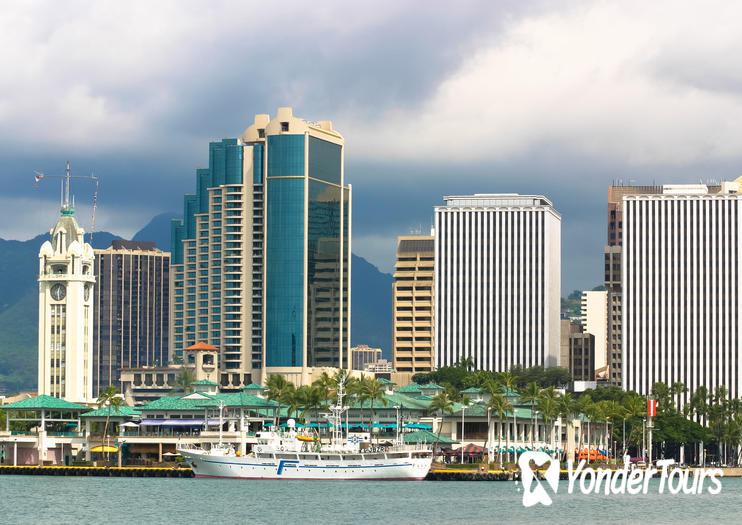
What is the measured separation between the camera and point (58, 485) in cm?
18825

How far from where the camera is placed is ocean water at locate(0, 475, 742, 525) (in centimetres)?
14388

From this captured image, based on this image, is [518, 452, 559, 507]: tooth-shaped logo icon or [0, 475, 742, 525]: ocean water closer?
[518, 452, 559, 507]: tooth-shaped logo icon

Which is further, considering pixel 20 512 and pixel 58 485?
pixel 58 485

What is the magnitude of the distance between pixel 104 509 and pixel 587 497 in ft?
203

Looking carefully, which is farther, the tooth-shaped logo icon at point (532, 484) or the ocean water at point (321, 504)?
the ocean water at point (321, 504)

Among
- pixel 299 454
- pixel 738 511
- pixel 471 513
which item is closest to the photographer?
pixel 471 513

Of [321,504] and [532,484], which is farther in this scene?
[532,484]

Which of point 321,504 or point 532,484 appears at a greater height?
point 321,504

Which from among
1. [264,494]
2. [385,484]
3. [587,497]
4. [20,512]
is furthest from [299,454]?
[20,512]

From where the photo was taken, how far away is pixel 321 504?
159375mm

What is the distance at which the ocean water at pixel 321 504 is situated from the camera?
144 metres

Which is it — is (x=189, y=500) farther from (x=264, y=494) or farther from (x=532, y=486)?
(x=532, y=486)

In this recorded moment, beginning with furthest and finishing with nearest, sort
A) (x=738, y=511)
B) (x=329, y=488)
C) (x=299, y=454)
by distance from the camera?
(x=299, y=454) → (x=329, y=488) → (x=738, y=511)

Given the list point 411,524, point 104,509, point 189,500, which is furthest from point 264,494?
point 411,524
